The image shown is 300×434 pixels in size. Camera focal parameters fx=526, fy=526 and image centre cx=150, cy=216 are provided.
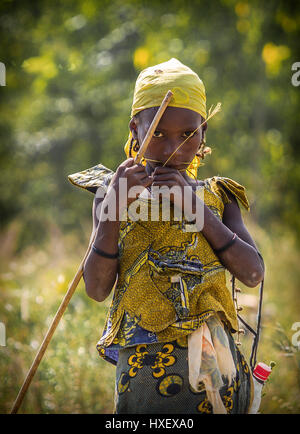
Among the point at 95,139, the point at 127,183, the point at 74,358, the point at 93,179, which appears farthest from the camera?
the point at 95,139

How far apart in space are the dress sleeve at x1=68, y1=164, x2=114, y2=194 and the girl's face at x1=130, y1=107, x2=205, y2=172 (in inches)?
8.1

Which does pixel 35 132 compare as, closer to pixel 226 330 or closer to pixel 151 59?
pixel 151 59

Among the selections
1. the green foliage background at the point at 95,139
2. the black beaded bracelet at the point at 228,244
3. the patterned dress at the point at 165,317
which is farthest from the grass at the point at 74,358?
the black beaded bracelet at the point at 228,244

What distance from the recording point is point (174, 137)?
202cm

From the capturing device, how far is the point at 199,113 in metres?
2.11

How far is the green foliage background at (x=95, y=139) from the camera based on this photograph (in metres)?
4.04

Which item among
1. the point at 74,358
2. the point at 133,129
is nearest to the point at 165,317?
the point at 133,129

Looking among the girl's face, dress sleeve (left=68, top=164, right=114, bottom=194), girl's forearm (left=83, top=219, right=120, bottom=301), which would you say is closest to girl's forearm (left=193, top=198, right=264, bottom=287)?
the girl's face

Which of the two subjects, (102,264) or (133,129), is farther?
(133,129)

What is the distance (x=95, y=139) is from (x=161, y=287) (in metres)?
9.78

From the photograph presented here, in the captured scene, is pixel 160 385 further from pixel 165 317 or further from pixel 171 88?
pixel 171 88

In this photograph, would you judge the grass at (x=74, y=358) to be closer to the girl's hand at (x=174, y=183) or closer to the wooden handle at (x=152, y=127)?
the girl's hand at (x=174, y=183)

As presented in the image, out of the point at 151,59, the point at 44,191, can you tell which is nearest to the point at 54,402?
the point at 151,59

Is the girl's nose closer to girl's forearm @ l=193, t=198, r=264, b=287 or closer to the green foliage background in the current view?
girl's forearm @ l=193, t=198, r=264, b=287
